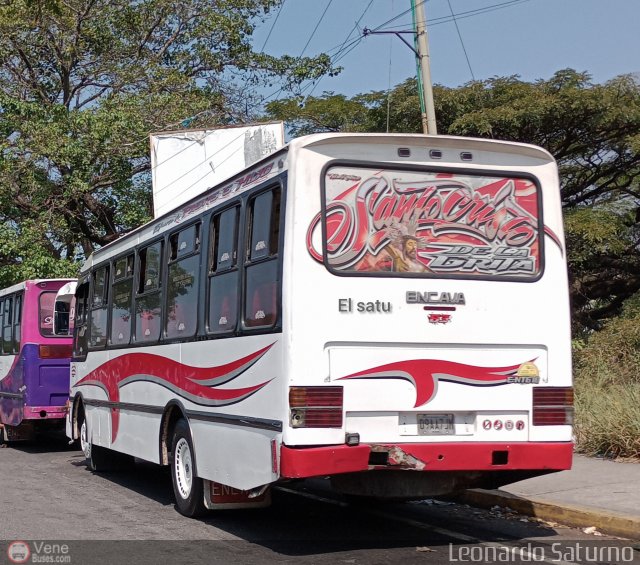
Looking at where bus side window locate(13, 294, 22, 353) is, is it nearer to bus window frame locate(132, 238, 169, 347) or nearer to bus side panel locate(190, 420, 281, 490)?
bus window frame locate(132, 238, 169, 347)

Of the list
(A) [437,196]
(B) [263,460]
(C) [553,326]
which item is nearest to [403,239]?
(A) [437,196]

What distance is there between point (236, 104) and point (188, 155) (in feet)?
16.8

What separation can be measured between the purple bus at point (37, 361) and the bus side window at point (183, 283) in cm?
766

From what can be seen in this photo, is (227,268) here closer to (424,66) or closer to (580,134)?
(424,66)

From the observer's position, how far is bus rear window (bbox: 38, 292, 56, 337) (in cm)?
1742

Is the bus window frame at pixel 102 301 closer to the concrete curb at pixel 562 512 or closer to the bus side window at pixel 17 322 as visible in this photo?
the bus side window at pixel 17 322

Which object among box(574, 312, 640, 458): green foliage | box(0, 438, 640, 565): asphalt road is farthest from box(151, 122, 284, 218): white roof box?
box(0, 438, 640, 565): asphalt road

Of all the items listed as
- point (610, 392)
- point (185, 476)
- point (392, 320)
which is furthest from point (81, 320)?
point (392, 320)

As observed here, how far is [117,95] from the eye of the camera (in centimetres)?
2461

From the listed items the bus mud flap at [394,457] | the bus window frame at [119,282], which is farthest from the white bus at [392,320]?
the bus window frame at [119,282]

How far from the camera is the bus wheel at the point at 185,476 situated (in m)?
9.45

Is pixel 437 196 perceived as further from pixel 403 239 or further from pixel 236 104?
pixel 236 104

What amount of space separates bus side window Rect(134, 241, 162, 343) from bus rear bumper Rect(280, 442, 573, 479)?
3.73 meters

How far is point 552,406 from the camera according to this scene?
26.3 ft
